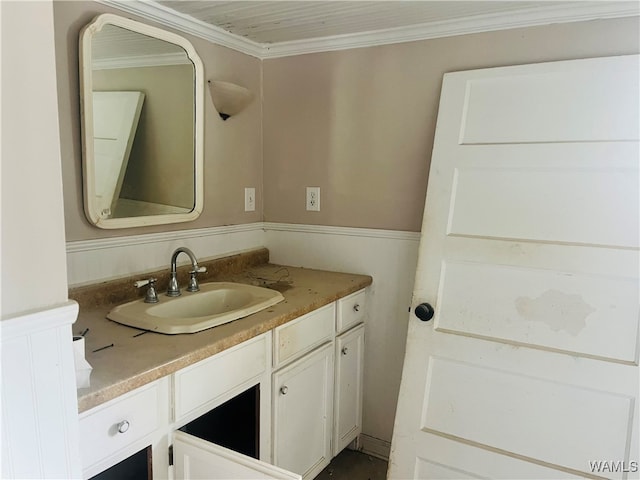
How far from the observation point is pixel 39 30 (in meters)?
0.79

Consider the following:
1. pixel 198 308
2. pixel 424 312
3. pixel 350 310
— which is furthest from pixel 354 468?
pixel 198 308

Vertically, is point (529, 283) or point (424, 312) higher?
point (529, 283)

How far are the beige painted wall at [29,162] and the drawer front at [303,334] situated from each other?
3.15ft

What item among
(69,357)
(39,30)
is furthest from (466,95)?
(69,357)

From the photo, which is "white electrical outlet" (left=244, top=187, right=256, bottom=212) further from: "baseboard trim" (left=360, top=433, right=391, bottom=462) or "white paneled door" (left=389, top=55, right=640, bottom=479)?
"baseboard trim" (left=360, top=433, right=391, bottom=462)

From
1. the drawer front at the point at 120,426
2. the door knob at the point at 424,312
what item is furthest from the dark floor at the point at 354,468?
the drawer front at the point at 120,426

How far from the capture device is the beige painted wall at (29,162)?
0.76 m

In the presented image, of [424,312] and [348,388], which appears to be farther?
[348,388]

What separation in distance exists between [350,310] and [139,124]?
1.18 metres

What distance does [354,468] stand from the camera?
7.37 ft

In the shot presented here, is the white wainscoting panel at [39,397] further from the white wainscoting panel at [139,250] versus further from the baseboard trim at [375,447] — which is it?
the baseboard trim at [375,447]

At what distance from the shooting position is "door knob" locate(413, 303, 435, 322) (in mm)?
1915

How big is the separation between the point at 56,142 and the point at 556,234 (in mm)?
1600

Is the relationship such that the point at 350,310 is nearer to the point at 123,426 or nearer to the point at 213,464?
the point at 213,464
